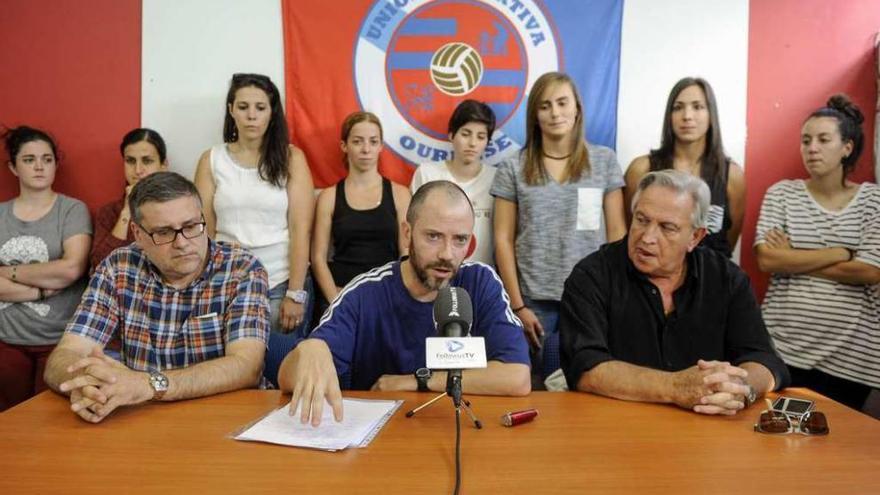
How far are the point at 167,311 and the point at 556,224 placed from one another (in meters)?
1.78

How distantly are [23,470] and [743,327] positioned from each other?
1.94m

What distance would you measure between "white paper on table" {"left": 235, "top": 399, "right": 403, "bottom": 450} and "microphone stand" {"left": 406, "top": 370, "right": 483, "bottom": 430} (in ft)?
0.24

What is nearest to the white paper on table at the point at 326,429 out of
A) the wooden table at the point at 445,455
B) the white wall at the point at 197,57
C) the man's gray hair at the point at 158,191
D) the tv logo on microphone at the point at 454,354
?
the wooden table at the point at 445,455

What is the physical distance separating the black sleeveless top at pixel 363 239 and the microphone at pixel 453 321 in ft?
6.00

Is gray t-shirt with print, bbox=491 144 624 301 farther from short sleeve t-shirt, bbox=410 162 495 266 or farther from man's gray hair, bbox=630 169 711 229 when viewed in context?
man's gray hair, bbox=630 169 711 229

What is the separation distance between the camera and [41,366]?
3.15m

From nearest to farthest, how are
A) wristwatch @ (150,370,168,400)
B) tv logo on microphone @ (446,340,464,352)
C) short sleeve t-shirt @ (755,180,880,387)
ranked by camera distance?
tv logo on microphone @ (446,340,464,352) < wristwatch @ (150,370,168,400) < short sleeve t-shirt @ (755,180,880,387)

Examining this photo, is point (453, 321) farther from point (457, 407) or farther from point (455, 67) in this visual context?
point (455, 67)

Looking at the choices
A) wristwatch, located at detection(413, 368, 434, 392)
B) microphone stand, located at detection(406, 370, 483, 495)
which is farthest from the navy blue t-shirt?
microphone stand, located at detection(406, 370, 483, 495)

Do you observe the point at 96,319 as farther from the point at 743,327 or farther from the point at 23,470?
the point at 743,327

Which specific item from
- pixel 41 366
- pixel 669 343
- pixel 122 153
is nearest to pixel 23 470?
pixel 669 343

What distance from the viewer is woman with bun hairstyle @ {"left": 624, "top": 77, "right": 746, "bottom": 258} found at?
3.03 metres

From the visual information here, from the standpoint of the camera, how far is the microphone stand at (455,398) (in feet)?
4.29

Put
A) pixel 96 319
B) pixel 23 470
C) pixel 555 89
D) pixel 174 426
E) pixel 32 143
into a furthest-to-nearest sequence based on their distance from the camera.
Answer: pixel 32 143 < pixel 555 89 < pixel 96 319 < pixel 174 426 < pixel 23 470
